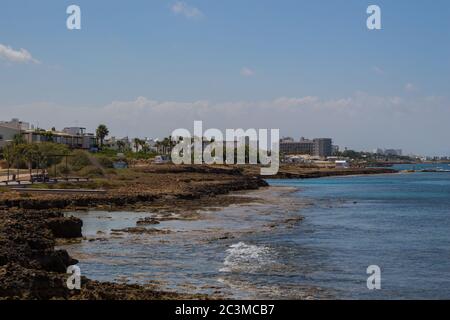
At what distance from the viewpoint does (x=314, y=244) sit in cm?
3206

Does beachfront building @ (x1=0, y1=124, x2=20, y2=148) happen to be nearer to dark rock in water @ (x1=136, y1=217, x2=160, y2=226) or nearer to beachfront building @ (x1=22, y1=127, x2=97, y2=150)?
beachfront building @ (x1=22, y1=127, x2=97, y2=150)

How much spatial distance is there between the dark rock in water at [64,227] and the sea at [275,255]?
799 mm

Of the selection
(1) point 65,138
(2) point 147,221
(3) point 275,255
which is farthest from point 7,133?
(3) point 275,255

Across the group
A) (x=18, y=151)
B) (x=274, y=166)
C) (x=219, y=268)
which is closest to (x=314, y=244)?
(x=219, y=268)

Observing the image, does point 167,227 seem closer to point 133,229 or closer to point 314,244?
point 133,229

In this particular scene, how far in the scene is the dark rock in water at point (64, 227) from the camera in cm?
3150

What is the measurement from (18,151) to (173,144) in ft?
346

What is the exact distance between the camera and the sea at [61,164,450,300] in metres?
20.9

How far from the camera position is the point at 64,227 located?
3170 centimetres

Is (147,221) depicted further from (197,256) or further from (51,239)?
(197,256)

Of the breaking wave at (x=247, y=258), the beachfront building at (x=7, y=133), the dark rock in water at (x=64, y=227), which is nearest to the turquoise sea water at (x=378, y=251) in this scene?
the breaking wave at (x=247, y=258)

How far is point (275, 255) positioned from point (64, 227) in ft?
36.9

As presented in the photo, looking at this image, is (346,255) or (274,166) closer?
(346,255)

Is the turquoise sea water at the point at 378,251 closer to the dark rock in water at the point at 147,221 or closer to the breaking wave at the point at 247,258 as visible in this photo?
the breaking wave at the point at 247,258
